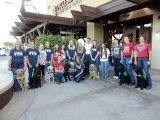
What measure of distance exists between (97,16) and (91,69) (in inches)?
144

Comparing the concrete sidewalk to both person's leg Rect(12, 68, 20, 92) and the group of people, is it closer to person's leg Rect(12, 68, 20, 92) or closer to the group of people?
person's leg Rect(12, 68, 20, 92)

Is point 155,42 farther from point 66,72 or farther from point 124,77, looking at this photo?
point 66,72

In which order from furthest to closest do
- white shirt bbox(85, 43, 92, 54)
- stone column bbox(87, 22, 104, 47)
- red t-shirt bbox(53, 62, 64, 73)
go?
stone column bbox(87, 22, 104, 47)
white shirt bbox(85, 43, 92, 54)
red t-shirt bbox(53, 62, 64, 73)

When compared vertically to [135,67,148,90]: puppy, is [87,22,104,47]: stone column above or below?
above

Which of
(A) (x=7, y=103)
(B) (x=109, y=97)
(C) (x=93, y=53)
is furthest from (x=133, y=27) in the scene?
(A) (x=7, y=103)

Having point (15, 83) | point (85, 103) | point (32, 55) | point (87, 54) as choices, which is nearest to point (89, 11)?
point (87, 54)

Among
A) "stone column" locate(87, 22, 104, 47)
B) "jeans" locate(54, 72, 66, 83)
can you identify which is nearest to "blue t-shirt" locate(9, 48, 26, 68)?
"jeans" locate(54, 72, 66, 83)

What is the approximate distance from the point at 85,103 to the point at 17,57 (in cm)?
278

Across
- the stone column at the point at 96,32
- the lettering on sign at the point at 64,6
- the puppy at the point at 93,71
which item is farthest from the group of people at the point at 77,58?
the lettering on sign at the point at 64,6

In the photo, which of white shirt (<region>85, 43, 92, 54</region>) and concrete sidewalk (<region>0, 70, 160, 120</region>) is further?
white shirt (<region>85, 43, 92, 54</region>)

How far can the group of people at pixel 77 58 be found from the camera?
549cm

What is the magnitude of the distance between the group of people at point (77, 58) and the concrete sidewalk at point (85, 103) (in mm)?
781

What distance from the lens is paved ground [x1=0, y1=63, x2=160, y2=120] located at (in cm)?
368

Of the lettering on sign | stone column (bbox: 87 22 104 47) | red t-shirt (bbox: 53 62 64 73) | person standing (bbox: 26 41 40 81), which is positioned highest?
the lettering on sign
